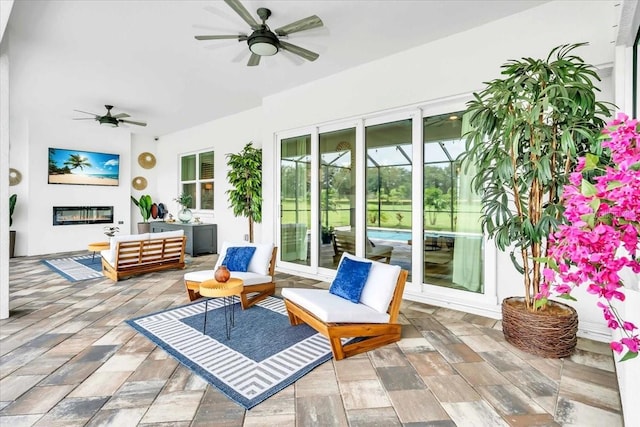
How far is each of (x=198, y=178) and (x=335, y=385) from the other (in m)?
7.27

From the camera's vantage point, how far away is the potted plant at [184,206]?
7.86 meters

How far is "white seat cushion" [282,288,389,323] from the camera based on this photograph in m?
2.66

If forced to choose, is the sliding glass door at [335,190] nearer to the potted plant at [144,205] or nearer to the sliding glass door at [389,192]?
the sliding glass door at [389,192]

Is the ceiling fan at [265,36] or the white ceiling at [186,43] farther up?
the white ceiling at [186,43]

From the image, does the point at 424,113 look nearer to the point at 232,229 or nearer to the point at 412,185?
the point at 412,185

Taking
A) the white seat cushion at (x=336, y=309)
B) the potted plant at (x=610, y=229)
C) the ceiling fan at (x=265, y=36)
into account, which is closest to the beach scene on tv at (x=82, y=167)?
the ceiling fan at (x=265, y=36)

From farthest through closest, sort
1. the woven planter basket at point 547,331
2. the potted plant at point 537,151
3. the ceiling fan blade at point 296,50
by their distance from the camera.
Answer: the ceiling fan blade at point 296,50, the woven planter basket at point 547,331, the potted plant at point 537,151

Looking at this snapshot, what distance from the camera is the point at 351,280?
3.03 meters

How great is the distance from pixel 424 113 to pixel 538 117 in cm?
173

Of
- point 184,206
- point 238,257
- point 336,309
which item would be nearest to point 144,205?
point 184,206

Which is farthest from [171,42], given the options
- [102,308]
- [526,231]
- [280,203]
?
[526,231]

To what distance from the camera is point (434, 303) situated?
3977 mm

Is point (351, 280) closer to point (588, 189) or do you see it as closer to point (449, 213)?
point (449, 213)

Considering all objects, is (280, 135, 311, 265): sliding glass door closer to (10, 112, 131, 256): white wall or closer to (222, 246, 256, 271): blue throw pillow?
(222, 246, 256, 271): blue throw pillow
